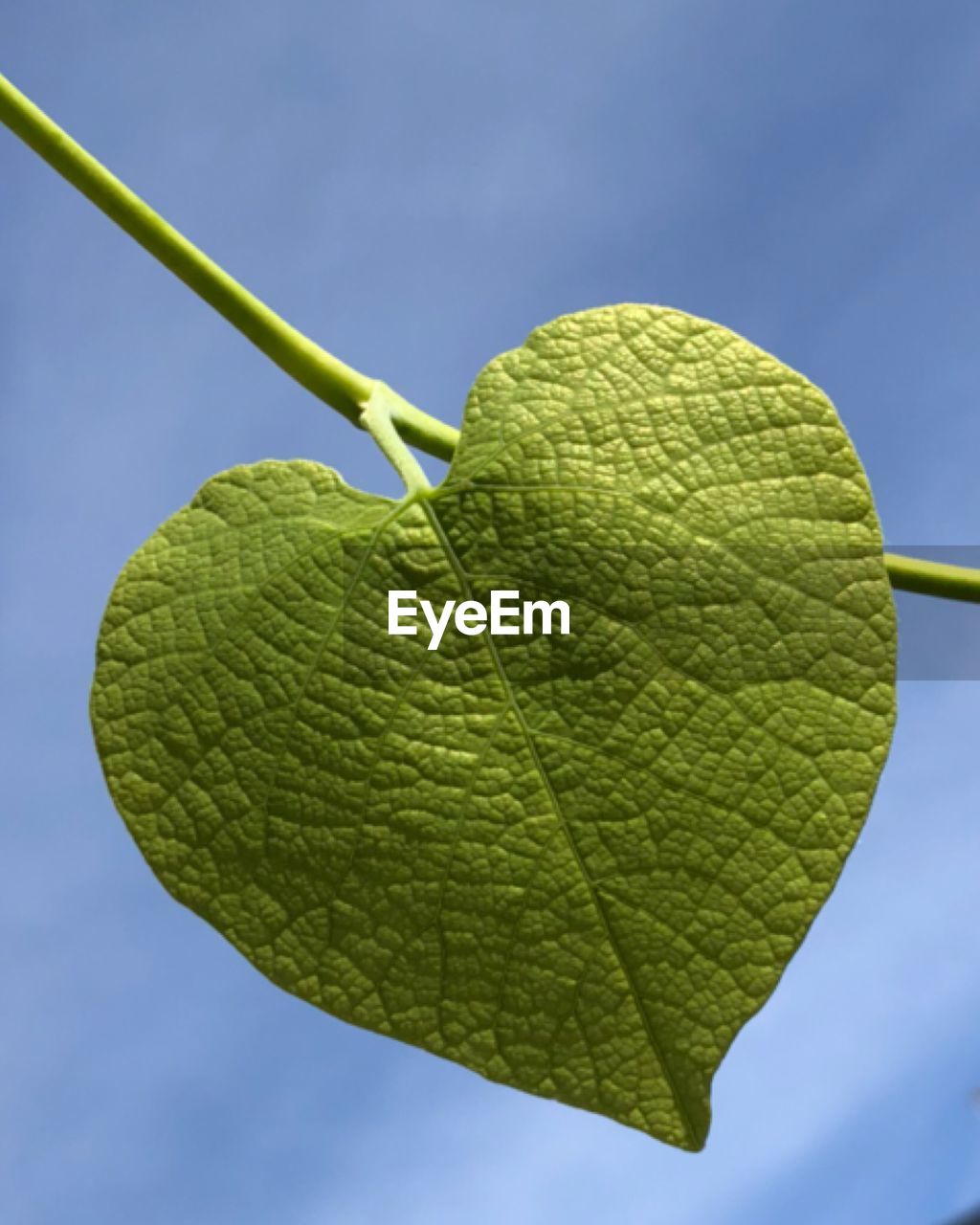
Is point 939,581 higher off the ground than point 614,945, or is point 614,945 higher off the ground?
point 939,581

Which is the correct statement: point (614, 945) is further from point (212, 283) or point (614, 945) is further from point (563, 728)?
point (212, 283)

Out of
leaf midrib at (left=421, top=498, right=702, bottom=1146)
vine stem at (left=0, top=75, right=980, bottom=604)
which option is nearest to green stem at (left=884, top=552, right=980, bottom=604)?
vine stem at (left=0, top=75, right=980, bottom=604)

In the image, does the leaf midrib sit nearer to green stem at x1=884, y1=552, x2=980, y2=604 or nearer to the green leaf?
the green leaf

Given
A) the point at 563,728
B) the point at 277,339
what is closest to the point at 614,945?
the point at 563,728

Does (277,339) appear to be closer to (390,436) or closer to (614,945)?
(390,436)

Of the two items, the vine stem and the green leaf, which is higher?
the vine stem
